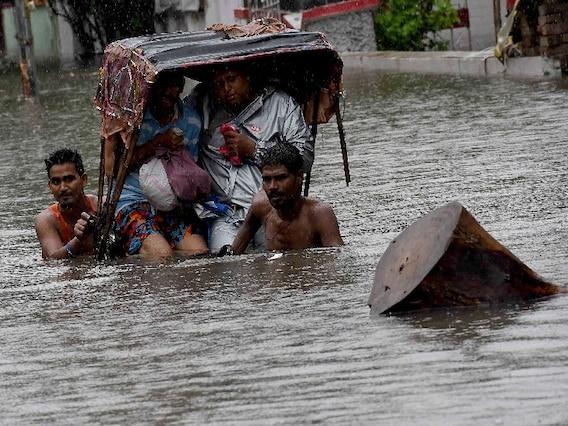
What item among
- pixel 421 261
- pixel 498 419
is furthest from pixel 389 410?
pixel 421 261

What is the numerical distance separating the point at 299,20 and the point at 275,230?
21.5 metres

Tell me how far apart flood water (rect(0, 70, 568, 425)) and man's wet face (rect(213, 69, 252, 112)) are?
107 centimetres

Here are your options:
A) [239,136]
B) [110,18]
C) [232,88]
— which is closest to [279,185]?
[239,136]

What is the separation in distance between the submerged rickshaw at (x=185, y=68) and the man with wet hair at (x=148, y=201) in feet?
0.44

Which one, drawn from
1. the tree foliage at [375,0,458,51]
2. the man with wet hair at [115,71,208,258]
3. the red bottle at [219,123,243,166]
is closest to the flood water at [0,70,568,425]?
the man with wet hair at [115,71,208,258]

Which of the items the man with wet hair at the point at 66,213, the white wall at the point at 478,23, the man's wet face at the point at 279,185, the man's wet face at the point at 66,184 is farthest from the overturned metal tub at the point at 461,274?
the white wall at the point at 478,23

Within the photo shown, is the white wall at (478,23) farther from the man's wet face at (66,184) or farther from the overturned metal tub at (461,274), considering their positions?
the overturned metal tub at (461,274)

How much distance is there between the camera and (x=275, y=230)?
882 centimetres

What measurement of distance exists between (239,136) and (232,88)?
0.32 m

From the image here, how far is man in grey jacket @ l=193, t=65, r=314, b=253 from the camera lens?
367 inches

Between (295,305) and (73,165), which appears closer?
(295,305)

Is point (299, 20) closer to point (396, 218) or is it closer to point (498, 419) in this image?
point (396, 218)

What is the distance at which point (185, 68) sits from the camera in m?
9.08

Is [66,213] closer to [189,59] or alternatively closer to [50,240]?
[50,240]
